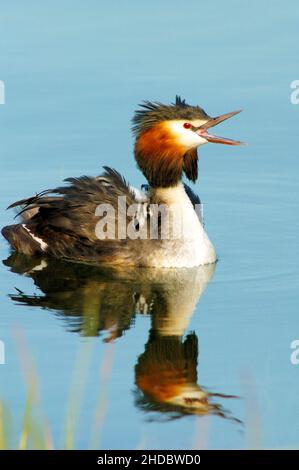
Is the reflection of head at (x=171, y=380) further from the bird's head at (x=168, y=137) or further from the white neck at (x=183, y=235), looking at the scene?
the bird's head at (x=168, y=137)

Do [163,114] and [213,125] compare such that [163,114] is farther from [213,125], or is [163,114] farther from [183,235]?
[183,235]

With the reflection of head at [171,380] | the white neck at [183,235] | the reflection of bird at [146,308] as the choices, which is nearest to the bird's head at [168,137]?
the white neck at [183,235]

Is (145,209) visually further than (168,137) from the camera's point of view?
No

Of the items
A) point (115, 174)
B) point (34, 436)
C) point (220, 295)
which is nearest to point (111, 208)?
A: point (115, 174)

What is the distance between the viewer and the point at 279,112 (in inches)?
622

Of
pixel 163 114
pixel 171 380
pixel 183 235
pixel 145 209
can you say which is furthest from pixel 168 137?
pixel 171 380

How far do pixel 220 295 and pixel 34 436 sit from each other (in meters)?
4.39

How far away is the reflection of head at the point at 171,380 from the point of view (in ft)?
29.2

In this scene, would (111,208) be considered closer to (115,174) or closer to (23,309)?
(115,174)

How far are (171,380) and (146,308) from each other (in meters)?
1.80

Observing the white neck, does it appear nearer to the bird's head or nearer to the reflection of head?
the bird's head

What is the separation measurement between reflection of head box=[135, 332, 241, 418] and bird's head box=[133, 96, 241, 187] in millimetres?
2550

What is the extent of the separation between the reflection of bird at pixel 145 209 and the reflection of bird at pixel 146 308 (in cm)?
14

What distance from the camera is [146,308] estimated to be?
11.2 metres
